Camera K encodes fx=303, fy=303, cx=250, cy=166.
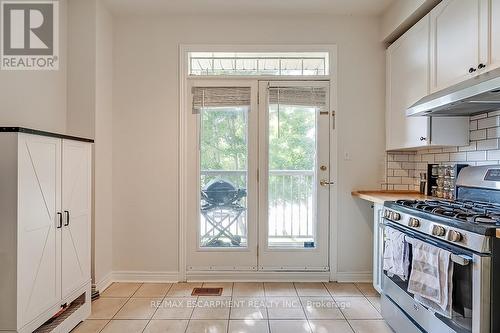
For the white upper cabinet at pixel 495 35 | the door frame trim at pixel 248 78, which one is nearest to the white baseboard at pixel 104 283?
the door frame trim at pixel 248 78

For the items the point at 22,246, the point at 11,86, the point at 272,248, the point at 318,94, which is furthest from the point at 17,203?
the point at 318,94

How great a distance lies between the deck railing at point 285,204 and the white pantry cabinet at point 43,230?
4.00 ft

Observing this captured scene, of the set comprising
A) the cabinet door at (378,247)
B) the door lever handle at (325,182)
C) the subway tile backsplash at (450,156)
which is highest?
the subway tile backsplash at (450,156)

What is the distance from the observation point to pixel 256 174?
10.4 ft

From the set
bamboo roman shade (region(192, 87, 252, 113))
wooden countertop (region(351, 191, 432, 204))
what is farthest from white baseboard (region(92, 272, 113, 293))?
wooden countertop (region(351, 191, 432, 204))

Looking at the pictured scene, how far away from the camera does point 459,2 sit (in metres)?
2.07

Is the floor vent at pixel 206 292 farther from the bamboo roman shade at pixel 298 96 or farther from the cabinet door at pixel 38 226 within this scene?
the bamboo roman shade at pixel 298 96

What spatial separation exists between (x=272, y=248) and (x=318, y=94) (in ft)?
5.49

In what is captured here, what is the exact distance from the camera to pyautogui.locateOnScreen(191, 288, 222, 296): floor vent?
2838 mm

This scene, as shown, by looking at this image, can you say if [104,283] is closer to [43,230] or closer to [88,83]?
[43,230]

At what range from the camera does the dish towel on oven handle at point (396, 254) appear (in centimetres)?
197

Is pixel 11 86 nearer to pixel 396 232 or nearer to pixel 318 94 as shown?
pixel 318 94

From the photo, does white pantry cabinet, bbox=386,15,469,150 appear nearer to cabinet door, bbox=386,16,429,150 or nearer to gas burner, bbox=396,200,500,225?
cabinet door, bbox=386,16,429,150

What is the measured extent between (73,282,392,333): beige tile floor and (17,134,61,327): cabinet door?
0.59 m
